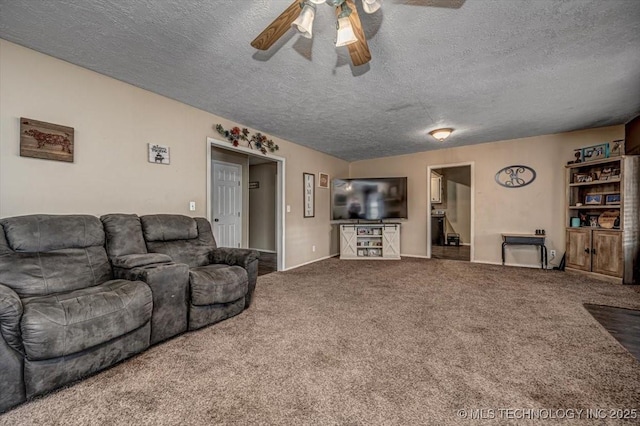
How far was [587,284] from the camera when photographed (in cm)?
388

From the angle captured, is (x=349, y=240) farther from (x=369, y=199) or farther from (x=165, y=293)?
(x=165, y=293)

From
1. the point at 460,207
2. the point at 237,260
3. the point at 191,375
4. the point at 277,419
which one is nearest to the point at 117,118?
the point at 237,260

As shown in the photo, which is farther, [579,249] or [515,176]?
[515,176]

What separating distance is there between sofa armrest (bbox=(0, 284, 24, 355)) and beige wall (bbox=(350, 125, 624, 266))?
6.09 metres

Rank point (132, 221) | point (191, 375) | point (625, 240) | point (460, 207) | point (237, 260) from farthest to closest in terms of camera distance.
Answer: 1. point (460, 207)
2. point (625, 240)
3. point (237, 260)
4. point (132, 221)
5. point (191, 375)

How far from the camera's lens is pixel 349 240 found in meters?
6.13

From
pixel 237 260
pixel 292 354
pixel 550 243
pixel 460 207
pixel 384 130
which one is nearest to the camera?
pixel 292 354

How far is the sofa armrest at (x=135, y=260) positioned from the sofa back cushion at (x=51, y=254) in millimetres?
106

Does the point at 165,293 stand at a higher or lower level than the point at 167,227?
lower

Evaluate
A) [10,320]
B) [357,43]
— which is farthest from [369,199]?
[10,320]

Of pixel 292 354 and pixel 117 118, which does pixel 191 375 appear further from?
pixel 117 118

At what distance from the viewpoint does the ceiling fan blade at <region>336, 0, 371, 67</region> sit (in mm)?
1582

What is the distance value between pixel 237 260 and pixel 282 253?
2023 mm

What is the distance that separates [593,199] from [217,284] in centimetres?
570
